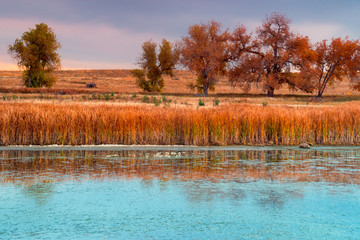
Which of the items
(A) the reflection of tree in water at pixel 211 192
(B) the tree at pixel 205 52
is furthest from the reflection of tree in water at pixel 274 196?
(B) the tree at pixel 205 52

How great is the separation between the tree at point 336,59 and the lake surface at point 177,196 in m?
46.4

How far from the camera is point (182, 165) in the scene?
1167 centimetres

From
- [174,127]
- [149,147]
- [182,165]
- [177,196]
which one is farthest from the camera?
[174,127]

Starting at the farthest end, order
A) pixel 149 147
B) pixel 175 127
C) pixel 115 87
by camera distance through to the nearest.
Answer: pixel 115 87, pixel 175 127, pixel 149 147

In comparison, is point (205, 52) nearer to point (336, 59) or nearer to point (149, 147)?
point (336, 59)

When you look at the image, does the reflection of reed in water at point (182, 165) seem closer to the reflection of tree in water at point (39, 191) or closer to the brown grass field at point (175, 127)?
the reflection of tree in water at point (39, 191)

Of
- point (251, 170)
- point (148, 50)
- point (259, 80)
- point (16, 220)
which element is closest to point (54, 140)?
point (251, 170)

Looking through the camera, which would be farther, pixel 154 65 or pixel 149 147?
pixel 154 65

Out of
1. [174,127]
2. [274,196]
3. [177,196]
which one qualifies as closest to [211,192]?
[177,196]

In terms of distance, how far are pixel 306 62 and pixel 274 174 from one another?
1881 inches

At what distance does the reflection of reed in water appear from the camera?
33.1 ft

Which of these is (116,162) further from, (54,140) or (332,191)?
(332,191)

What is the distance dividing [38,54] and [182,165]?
50499mm

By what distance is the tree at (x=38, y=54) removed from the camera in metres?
56.4
